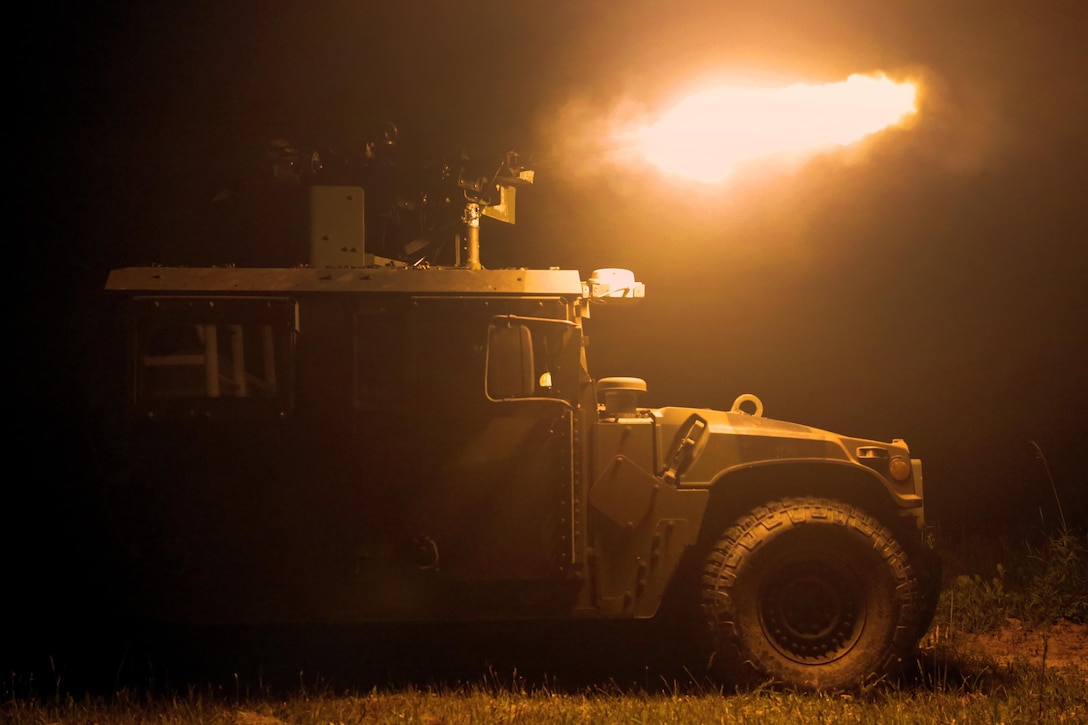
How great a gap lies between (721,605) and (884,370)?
1039cm

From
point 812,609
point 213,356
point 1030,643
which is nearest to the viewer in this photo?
point 213,356

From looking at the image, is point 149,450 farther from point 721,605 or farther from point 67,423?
point 721,605

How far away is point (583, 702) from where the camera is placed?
563 centimetres

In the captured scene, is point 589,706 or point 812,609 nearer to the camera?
point 589,706

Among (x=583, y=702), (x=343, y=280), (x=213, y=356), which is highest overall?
(x=343, y=280)

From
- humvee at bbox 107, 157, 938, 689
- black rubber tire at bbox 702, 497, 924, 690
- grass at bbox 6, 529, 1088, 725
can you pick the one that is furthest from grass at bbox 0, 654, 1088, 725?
humvee at bbox 107, 157, 938, 689

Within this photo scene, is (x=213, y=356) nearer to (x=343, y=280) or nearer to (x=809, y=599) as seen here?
(x=343, y=280)

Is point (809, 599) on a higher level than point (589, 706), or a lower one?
higher

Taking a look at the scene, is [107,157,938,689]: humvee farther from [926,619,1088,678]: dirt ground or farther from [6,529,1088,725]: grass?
[926,619,1088,678]: dirt ground

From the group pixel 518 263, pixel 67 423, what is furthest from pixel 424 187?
pixel 518 263

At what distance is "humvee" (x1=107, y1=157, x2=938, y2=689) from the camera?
555 cm

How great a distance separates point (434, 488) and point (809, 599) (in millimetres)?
2153

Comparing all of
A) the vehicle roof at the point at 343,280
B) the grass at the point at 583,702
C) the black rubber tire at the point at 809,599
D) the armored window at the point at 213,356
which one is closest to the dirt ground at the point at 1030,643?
the grass at the point at 583,702

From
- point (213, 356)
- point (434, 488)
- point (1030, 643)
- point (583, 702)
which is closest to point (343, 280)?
point (213, 356)
